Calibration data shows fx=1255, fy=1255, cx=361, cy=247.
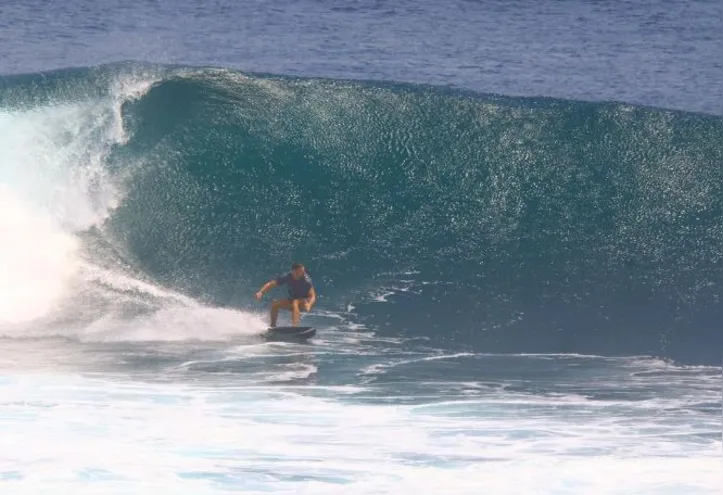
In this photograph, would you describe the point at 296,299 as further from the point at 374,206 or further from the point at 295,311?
the point at 374,206

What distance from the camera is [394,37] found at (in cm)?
2609

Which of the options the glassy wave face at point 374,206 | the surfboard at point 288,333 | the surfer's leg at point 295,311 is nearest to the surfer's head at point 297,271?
the surfer's leg at point 295,311

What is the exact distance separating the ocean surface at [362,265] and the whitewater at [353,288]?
0.14 ft

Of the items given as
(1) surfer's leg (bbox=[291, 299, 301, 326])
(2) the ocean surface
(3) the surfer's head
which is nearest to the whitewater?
(2) the ocean surface

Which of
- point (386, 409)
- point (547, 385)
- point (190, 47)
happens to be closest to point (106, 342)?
point (386, 409)

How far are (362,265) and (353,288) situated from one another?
1.86 feet

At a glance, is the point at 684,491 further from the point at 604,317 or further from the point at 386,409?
the point at 604,317

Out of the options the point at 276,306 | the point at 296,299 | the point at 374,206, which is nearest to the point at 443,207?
the point at 374,206

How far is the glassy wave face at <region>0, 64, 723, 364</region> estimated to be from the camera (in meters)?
17.0

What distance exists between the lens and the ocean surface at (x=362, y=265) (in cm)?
1230

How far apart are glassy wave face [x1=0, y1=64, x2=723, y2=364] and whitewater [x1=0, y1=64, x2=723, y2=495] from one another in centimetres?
4

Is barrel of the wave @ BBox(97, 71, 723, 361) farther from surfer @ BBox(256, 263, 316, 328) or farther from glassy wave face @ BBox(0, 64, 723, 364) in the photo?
surfer @ BBox(256, 263, 316, 328)

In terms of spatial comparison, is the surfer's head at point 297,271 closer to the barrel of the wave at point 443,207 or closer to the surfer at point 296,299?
the surfer at point 296,299

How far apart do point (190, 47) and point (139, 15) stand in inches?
104
